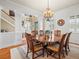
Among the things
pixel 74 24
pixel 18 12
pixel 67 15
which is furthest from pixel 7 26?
pixel 74 24

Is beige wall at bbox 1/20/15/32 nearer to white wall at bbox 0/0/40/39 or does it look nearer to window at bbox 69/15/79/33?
white wall at bbox 0/0/40/39

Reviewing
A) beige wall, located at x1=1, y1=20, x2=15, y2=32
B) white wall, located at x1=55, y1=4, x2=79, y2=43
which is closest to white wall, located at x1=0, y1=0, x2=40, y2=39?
beige wall, located at x1=1, y1=20, x2=15, y2=32

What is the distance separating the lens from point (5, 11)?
15.3 feet

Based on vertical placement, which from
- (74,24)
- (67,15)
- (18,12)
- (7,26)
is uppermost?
(18,12)

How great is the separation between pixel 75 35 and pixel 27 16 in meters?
4.03

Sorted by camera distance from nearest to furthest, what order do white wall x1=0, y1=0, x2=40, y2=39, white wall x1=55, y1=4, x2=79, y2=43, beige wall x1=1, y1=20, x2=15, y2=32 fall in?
beige wall x1=1, y1=20, x2=15, y2=32 → white wall x1=0, y1=0, x2=40, y2=39 → white wall x1=55, y1=4, x2=79, y2=43

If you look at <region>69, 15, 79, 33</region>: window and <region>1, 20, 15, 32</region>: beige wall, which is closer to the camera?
<region>1, 20, 15, 32</region>: beige wall

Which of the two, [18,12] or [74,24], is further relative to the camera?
[74,24]

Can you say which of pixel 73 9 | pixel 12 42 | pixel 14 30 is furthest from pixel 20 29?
pixel 73 9

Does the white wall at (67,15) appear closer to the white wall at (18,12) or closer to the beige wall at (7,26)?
the white wall at (18,12)

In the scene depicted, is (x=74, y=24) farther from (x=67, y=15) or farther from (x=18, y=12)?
(x=18, y=12)

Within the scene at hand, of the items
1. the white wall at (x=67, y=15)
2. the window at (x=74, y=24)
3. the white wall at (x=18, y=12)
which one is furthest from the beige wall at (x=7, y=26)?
the window at (x=74, y=24)

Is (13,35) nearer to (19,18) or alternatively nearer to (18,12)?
(19,18)

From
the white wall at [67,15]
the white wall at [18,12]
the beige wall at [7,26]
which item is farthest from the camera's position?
the white wall at [67,15]
